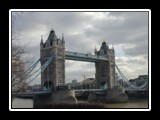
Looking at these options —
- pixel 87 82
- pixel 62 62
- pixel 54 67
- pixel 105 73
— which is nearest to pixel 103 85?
pixel 105 73

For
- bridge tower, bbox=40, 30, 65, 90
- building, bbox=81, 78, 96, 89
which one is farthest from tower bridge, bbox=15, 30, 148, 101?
building, bbox=81, 78, 96, 89

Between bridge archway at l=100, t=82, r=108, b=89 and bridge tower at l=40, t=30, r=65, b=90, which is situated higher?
bridge tower at l=40, t=30, r=65, b=90

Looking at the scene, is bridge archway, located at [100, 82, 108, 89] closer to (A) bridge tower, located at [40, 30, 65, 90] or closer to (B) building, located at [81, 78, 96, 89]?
(B) building, located at [81, 78, 96, 89]

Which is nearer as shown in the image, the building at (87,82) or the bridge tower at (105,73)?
the building at (87,82)

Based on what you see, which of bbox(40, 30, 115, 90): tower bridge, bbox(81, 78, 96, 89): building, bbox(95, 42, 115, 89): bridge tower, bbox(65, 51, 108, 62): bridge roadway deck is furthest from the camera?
bbox(95, 42, 115, 89): bridge tower

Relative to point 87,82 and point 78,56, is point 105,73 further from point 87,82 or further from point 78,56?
point 78,56

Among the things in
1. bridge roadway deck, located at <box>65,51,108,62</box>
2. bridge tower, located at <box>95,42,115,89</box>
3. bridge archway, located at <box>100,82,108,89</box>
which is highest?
bridge roadway deck, located at <box>65,51,108,62</box>

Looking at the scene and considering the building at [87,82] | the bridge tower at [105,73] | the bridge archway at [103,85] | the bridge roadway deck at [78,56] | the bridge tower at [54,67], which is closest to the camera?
the bridge roadway deck at [78,56]

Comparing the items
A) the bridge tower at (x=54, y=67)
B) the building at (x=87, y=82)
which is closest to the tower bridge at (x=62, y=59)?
the bridge tower at (x=54, y=67)

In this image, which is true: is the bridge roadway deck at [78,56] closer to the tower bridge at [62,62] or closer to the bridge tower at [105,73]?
the tower bridge at [62,62]

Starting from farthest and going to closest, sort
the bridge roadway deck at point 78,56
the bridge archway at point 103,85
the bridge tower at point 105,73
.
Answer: the bridge archway at point 103,85 < the bridge tower at point 105,73 < the bridge roadway deck at point 78,56

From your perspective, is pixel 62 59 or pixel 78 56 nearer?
pixel 78 56
